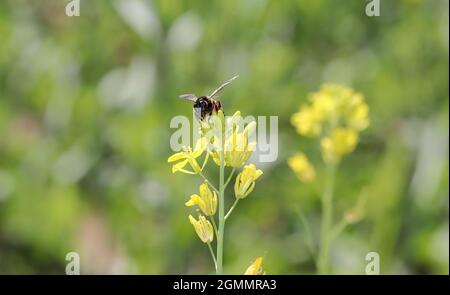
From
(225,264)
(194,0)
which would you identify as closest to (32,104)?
(194,0)

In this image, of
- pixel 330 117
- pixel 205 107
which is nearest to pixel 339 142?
pixel 330 117

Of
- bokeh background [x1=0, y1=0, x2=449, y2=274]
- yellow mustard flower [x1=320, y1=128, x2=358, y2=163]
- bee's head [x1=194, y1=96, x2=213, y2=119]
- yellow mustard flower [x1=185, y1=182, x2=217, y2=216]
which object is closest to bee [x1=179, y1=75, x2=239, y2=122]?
bee's head [x1=194, y1=96, x2=213, y2=119]

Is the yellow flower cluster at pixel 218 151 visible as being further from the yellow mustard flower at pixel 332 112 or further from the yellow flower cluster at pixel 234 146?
the yellow mustard flower at pixel 332 112

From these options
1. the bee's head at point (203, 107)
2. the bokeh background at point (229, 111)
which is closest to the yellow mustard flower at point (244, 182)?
the bee's head at point (203, 107)

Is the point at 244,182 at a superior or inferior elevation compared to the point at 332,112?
inferior

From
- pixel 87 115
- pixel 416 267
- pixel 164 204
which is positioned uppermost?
pixel 87 115

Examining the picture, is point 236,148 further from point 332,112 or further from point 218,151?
point 332,112

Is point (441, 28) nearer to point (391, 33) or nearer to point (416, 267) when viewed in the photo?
point (391, 33)

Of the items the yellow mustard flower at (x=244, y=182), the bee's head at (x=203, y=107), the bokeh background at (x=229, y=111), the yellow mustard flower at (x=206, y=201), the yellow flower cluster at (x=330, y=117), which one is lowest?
the yellow mustard flower at (x=206, y=201)
